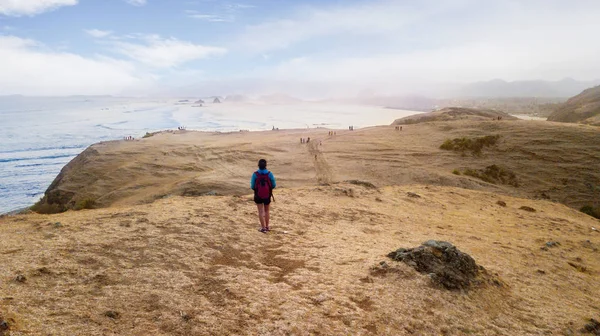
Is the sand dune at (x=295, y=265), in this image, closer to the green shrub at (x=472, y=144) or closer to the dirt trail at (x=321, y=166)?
the dirt trail at (x=321, y=166)

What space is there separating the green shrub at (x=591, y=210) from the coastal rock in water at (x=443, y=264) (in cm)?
1646

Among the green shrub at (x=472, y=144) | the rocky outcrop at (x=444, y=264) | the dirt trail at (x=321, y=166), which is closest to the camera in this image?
the rocky outcrop at (x=444, y=264)

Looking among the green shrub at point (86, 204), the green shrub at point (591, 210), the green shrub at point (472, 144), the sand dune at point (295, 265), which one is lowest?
the green shrub at point (591, 210)

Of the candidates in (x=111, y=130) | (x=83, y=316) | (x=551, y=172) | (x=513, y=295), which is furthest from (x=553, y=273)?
(x=111, y=130)

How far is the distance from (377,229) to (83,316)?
27.2ft

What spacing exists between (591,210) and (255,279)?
67.4 ft

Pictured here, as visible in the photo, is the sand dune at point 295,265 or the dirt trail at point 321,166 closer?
the sand dune at point 295,265

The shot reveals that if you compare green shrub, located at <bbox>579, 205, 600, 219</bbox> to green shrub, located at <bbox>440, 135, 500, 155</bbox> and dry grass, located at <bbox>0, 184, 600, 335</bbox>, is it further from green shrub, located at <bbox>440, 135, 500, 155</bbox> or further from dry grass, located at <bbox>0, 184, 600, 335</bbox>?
dry grass, located at <bbox>0, 184, 600, 335</bbox>

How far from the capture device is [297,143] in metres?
32.2

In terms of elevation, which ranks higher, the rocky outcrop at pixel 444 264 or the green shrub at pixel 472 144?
the green shrub at pixel 472 144

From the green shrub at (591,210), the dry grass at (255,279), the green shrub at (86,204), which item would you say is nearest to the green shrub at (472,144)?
the green shrub at (591,210)

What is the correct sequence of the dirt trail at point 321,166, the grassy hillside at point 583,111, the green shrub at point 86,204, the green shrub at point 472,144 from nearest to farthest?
the green shrub at point 86,204 < the dirt trail at point 321,166 < the green shrub at point 472,144 < the grassy hillside at point 583,111

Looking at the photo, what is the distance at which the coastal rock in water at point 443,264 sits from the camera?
6.50 meters

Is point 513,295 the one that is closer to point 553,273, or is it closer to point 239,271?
point 553,273
